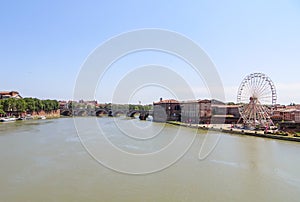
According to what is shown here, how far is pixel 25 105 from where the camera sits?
1049 inches

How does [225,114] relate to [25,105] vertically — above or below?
below

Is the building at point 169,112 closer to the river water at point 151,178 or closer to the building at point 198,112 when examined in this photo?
the building at point 198,112

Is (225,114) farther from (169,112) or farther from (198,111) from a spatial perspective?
(169,112)

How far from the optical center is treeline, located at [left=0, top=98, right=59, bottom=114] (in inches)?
948

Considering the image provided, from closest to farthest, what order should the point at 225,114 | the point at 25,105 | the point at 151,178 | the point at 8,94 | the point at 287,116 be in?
1. the point at 151,178
2. the point at 287,116
3. the point at 225,114
4. the point at 25,105
5. the point at 8,94

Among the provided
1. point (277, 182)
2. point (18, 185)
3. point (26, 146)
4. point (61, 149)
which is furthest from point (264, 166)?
point (26, 146)

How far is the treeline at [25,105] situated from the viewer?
79.0 ft

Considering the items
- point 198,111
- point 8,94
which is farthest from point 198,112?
point 8,94

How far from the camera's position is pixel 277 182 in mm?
5547

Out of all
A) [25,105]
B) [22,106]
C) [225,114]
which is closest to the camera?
[225,114]

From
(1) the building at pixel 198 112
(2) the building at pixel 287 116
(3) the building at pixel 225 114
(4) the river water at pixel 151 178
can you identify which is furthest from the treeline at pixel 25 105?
(2) the building at pixel 287 116

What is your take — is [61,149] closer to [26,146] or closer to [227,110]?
[26,146]

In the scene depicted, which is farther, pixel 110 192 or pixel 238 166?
pixel 238 166

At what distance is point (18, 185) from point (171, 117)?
68.9ft
